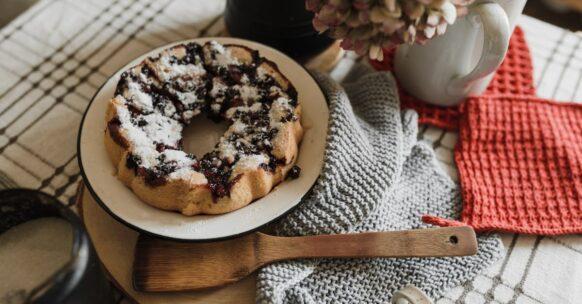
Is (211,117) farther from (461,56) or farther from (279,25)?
(461,56)

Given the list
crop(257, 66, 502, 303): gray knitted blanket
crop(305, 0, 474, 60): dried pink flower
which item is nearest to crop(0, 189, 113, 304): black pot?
crop(257, 66, 502, 303): gray knitted blanket

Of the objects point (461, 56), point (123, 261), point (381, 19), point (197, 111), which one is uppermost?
point (381, 19)

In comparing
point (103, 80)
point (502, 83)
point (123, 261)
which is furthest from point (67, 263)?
point (502, 83)

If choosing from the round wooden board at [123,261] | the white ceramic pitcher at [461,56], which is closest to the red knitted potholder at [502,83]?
the white ceramic pitcher at [461,56]

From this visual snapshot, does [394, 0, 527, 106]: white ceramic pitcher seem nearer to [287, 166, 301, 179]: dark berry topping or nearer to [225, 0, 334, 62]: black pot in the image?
[225, 0, 334, 62]: black pot

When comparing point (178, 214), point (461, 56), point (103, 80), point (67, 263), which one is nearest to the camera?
point (67, 263)

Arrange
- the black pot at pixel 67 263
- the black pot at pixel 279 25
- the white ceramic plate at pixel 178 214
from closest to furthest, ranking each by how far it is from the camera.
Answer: the black pot at pixel 67 263 < the white ceramic plate at pixel 178 214 < the black pot at pixel 279 25

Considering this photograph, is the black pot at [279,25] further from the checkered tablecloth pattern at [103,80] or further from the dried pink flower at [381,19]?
the dried pink flower at [381,19]
